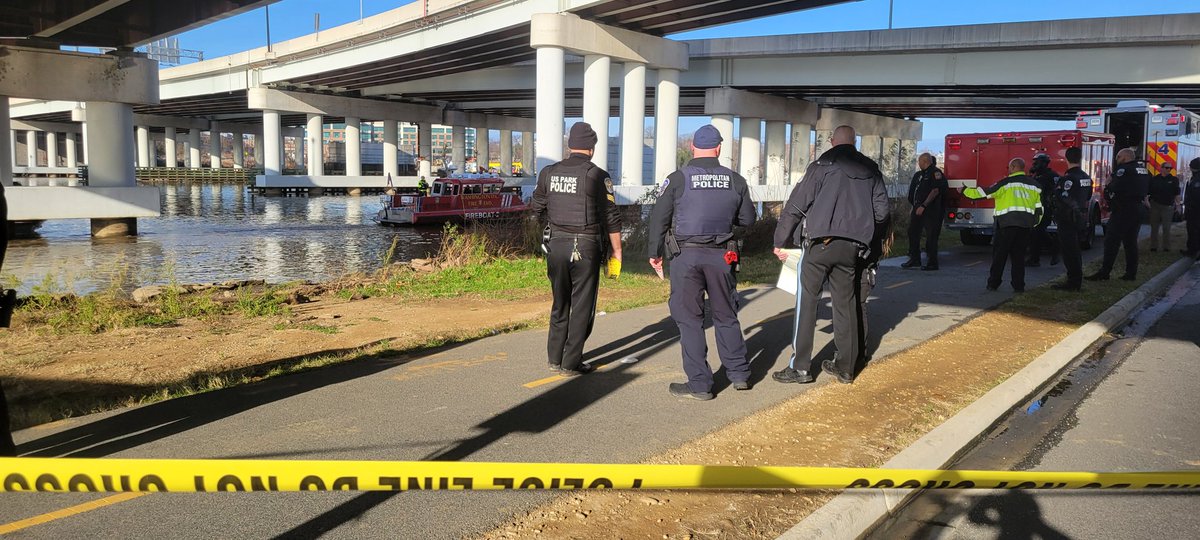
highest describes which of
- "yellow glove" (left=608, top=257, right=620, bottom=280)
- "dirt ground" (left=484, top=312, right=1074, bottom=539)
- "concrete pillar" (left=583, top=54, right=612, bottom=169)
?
"concrete pillar" (left=583, top=54, right=612, bottom=169)

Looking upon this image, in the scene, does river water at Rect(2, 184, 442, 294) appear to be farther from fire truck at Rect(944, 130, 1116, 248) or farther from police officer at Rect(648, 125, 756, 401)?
fire truck at Rect(944, 130, 1116, 248)

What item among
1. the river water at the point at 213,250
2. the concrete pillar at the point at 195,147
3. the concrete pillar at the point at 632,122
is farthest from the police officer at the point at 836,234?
the concrete pillar at the point at 195,147

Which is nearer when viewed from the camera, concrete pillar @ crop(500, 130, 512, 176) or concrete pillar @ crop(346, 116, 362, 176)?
concrete pillar @ crop(346, 116, 362, 176)

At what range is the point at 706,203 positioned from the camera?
5.82 meters

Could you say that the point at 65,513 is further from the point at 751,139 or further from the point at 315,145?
the point at 315,145

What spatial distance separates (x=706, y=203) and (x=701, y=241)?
272mm

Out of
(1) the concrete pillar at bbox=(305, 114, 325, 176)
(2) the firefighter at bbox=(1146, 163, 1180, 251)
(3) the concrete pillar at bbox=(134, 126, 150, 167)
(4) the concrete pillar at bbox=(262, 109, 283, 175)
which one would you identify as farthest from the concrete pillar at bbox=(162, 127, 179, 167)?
(2) the firefighter at bbox=(1146, 163, 1180, 251)

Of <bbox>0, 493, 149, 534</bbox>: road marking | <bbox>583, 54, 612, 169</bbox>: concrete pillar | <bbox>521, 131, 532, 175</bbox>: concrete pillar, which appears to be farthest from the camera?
<bbox>521, 131, 532, 175</bbox>: concrete pillar

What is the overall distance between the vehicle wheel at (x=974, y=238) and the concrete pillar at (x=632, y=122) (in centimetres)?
1230

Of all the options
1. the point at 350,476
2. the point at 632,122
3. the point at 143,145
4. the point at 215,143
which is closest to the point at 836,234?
the point at 350,476

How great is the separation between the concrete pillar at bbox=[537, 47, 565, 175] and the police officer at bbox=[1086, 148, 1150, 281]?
16308mm

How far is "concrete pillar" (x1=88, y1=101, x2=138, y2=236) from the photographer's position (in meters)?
25.2

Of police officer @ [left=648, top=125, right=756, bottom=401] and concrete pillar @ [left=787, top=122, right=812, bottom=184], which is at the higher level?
concrete pillar @ [left=787, top=122, right=812, bottom=184]

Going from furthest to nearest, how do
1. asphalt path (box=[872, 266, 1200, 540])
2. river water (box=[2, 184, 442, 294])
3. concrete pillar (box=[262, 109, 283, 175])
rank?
concrete pillar (box=[262, 109, 283, 175]), river water (box=[2, 184, 442, 294]), asphalt path (box=[872, 266, 1200, 540])
